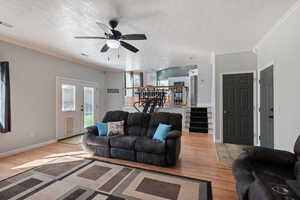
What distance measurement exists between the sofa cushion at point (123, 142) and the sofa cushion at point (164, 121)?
0.53 m

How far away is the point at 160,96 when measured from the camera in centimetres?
652

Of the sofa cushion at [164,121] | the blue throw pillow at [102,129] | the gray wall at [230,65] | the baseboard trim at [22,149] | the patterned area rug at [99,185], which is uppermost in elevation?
the gray wall at [230,65]

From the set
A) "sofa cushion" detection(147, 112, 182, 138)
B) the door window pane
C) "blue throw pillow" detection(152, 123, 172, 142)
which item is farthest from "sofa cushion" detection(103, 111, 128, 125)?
the door window pane

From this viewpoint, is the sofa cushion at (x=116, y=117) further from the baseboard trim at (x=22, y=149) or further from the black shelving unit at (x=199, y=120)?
the black shelving unit at (x=199, y=120)

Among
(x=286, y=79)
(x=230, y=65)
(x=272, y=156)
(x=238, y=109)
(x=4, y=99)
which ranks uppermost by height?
(x=230, y=65)

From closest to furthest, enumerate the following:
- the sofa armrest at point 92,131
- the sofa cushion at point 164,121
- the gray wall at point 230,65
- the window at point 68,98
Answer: the sofa cushion at point 164,121 < the sofa armrest at point 92,131 < the gray wall at point 230,65 < the window at point 68,98

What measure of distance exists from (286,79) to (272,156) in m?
1.37

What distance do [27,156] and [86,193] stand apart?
229 centimetres

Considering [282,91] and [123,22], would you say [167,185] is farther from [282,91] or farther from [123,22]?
[123,22]

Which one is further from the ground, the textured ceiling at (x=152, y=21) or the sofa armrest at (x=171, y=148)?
the textured ceiling at (x=152, y=21)

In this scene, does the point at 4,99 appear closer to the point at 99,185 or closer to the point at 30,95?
the point at 30,95

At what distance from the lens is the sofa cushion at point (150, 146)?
9.07ft

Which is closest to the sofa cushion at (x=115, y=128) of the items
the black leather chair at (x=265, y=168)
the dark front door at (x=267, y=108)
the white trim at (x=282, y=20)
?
the black leather chair at (x=265, y=168)

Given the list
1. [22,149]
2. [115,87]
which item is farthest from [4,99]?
Answer: [115,87]
